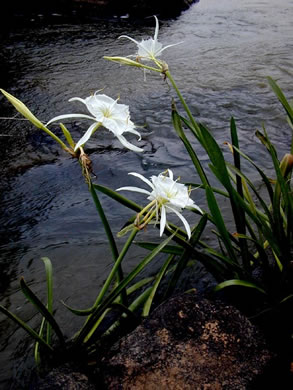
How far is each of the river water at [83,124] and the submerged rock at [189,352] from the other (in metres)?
0.45

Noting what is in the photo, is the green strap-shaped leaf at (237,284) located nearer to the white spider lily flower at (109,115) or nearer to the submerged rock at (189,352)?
the submerged rock at (189,352)

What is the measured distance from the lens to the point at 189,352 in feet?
4.20

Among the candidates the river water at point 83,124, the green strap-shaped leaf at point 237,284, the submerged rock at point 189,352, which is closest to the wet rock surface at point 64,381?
the submerged rock at point 189,352

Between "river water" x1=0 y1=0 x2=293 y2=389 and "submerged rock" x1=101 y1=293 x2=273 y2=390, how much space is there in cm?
45

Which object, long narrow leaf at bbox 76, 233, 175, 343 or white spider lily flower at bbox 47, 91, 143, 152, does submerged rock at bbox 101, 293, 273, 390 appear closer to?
long narrow leaf at bbox 76, 233, 175, 343

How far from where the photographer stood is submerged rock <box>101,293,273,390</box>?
1.24 metres

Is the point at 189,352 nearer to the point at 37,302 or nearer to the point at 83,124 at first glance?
the point at 37,302

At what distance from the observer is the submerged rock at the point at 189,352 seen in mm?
1236

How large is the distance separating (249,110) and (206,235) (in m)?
2.06

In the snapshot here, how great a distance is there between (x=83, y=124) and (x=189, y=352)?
111 inches

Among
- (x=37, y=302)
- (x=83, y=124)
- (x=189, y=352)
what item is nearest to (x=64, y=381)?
(x=37, y=302)

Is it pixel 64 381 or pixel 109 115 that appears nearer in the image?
pixel 109 115

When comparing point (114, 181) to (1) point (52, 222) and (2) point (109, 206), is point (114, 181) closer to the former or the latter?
(2) point (109, 206)

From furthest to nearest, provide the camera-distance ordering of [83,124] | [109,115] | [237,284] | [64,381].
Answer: [83,124] < [237,284] < [64,381] < [109,115]
